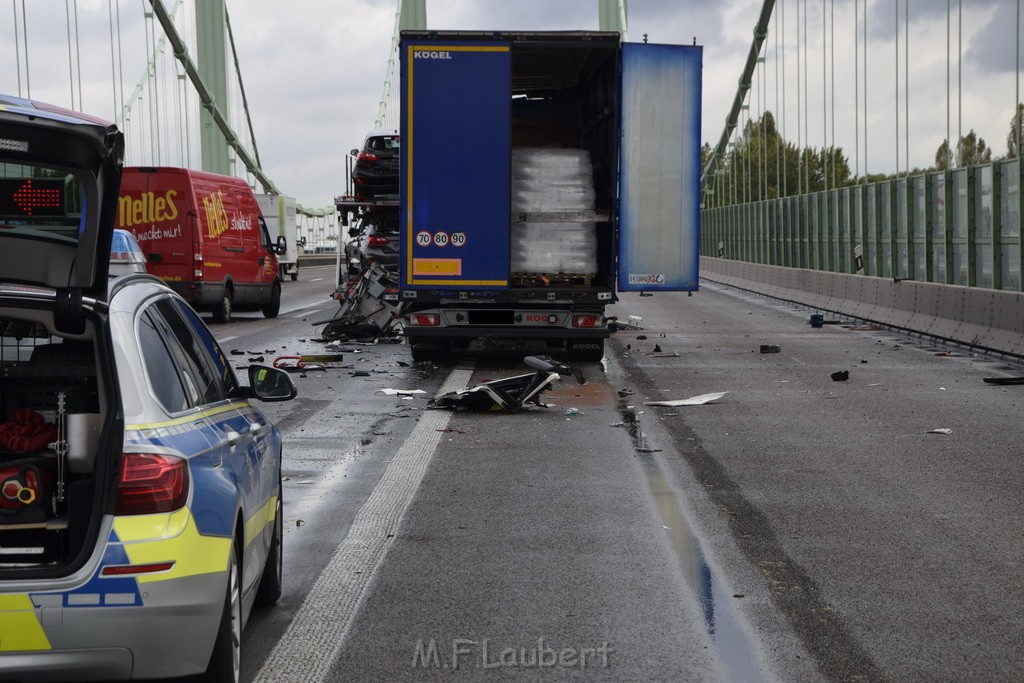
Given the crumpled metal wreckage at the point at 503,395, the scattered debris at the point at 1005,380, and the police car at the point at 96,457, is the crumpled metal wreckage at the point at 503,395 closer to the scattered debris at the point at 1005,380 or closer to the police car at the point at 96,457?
Answer: the scattered debris at the point at 1005,380

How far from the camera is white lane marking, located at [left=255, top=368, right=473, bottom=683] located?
4984 mm

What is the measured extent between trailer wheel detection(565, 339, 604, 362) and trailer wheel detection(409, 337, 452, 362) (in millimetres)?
1390

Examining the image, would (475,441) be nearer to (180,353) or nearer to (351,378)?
(351,378)

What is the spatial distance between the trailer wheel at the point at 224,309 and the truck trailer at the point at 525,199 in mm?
10030

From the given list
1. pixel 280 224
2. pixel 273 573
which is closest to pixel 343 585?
pixel 273 573

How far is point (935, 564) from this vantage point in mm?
6605

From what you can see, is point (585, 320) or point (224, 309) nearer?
point (585, 320)

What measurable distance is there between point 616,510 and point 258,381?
9.82 feet

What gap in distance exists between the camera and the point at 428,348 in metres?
17.7

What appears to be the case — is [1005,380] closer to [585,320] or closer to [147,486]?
[585,320]

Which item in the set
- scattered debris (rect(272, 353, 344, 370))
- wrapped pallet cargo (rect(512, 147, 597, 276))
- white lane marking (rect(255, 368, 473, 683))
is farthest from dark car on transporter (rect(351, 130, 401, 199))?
white lane marking (rect(255, 368, 473, 683))

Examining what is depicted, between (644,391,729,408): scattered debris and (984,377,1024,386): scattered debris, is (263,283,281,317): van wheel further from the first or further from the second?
(984,377,1024,386): scattered debris

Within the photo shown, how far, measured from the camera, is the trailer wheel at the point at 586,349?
57.2ft

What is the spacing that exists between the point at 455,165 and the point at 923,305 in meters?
9.61
